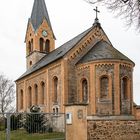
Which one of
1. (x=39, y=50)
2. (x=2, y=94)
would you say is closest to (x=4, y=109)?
(x=2, y=94)

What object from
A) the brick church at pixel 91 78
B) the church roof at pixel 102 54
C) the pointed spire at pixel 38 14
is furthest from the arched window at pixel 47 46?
the church roof at pixel 102 54

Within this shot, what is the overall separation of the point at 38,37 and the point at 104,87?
18887 mm

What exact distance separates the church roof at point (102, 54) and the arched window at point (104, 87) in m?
1.88

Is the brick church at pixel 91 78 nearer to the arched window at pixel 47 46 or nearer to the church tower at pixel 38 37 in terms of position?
the church tower at pixel 38 37

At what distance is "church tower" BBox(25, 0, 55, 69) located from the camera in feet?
147

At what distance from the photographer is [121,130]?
64.5 feet

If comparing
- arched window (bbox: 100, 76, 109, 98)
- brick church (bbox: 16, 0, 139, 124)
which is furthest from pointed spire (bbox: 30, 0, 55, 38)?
arched window (bbox: 100, 76, 109, 98)

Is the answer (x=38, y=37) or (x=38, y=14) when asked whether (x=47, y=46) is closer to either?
(x=38, y=37)

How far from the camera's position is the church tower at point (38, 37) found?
147 feet

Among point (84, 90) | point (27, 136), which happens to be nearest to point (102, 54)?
point (84, 90)

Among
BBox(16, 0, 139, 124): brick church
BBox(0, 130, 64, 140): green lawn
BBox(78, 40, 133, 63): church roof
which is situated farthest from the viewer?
BBox(78, 40, 133, 63): church roof

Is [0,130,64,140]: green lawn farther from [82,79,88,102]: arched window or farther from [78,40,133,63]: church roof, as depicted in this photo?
[78,40,133,63]: church roof

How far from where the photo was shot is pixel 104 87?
28.8 metres

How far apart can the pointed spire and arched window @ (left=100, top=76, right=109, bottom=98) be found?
1939cm
